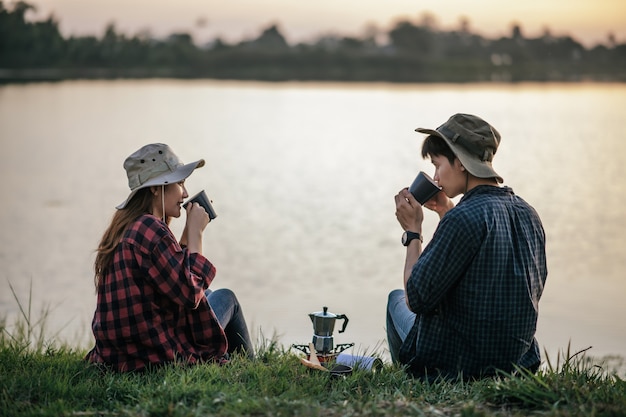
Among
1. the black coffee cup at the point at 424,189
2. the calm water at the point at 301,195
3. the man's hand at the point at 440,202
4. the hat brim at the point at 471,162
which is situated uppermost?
the hat brim at the point at 471,162

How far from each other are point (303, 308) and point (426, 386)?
4.44 m

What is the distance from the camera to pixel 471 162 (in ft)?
10.8

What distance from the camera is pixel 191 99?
33375 mm

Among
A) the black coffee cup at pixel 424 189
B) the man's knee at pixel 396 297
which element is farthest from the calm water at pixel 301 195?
the black coffee cup at pixel 424 189

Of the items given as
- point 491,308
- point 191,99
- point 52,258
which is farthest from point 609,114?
point 491,308

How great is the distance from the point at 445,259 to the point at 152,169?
4.30ft

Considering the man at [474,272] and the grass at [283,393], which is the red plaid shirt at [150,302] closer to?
the grass at [283,393]

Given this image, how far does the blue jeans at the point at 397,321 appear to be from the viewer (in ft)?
12.2

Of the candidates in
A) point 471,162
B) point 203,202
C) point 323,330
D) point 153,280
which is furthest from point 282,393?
point 471,162

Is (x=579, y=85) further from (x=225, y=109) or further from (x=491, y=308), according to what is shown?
(x=491, y=308)

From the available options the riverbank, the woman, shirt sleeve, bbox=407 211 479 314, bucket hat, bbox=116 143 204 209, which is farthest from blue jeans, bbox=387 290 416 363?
bucket hat, bbox=116 143 204 209

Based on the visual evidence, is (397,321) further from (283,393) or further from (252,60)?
(252,60)

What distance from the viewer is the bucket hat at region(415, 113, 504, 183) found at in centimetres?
328

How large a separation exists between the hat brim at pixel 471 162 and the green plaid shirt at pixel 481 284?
61 mm
